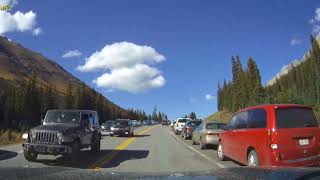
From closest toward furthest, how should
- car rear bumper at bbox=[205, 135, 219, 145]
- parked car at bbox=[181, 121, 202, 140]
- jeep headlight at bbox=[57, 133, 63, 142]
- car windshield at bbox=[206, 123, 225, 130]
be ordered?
jeep headlight at bbox=[57, 133, 63, 142]
car rear bumper at bbox=[205, 135, 219, 145]
car windshield at bbox=[206, 123, 225, 130]
parked car at bbox=[181, 121, 202, 140]

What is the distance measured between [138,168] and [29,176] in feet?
37.0

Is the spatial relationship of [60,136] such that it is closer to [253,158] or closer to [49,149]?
[49,149]

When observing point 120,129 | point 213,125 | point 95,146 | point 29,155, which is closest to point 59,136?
point 29,155

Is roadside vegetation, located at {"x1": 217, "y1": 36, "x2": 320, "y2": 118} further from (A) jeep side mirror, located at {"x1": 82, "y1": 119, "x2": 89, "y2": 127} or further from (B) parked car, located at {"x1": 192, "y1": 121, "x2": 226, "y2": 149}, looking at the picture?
(A) jeep side mirror, located at {"x1": 82, "y1": 119, "x2": 89, "y2": 127}

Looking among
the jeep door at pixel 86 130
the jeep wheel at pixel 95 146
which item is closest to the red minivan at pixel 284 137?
the jeep door at pixel 86 130

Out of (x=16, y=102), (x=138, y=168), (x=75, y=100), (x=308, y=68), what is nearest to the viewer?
(x=138, y=168)

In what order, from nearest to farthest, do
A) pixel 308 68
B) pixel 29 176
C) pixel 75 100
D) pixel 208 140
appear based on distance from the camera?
1. pixel 29 176
2. pixel 208 140
3. pixel 308 68
4. pixel 75 100

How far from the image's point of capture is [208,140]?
85.0ft

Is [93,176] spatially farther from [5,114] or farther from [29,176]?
[5,114]

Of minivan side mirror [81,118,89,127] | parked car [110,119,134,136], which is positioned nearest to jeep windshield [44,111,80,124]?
minivan side mirror [81,118,89,127]

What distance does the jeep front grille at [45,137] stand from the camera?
18391 millimetres

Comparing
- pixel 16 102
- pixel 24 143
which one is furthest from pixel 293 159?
pixel 16 102

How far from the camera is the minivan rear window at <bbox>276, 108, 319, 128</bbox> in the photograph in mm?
14359

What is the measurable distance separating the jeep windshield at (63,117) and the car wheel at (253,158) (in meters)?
7.79
